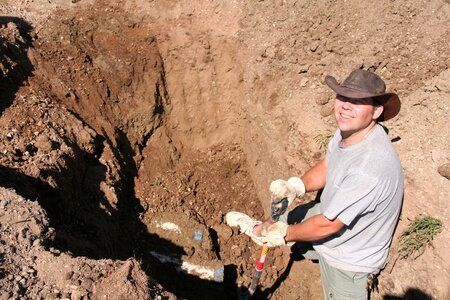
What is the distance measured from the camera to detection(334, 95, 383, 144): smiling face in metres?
2.87

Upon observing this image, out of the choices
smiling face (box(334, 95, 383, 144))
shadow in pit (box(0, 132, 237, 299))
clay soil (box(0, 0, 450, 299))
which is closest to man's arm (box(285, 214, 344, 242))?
smiling face (box(334, 95, 383, 144))

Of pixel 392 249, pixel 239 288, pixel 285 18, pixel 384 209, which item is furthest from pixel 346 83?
pixel 239 288

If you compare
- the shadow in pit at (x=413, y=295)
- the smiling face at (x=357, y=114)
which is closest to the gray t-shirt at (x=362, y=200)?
the smiling face at (x=357, y=114)

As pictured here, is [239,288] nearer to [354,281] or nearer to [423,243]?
[354,281]

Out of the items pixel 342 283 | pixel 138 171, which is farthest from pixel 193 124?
pixel 342 283

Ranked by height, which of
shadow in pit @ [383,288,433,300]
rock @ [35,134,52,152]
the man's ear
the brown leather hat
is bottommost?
shadow in pit @ [383,288,433,300]

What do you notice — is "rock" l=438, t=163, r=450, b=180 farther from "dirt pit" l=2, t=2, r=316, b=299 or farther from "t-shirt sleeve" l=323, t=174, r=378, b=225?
"dirt pit" l=2, t=2, r=316, b=299

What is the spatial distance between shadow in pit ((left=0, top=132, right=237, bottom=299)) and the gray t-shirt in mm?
1743

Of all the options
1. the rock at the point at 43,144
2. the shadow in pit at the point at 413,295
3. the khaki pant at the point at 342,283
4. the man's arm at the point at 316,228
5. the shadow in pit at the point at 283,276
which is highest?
the rock at the point at 43,144

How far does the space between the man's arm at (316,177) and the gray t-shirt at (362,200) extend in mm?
145

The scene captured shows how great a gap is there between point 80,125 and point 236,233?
8.27 feet

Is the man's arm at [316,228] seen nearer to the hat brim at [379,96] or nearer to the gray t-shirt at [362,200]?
the gray t-shirt at [362,200]

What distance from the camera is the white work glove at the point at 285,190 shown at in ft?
11.8

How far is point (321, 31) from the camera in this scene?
487 centimetres
